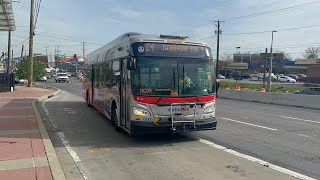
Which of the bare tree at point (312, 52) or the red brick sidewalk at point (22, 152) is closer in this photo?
the red brick sidewalk at point (22, 152)

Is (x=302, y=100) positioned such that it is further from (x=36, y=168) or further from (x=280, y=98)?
(x=36, y=168)

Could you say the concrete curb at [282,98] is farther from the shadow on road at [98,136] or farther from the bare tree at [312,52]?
the bare tree at [312,52]

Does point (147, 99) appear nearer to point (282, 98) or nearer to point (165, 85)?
point (165, 85)

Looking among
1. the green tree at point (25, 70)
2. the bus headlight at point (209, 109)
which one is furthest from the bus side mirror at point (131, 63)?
the green tree at point (25, 70)

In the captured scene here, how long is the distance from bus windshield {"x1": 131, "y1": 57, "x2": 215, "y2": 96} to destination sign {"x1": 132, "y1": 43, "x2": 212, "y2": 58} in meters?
0.14

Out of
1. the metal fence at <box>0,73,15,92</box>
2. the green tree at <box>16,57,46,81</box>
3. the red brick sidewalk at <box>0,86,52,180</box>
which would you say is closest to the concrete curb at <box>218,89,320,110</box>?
the red brick sidewalk at <box>0,86,52,180</box>

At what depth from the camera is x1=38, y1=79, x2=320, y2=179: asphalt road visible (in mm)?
6625

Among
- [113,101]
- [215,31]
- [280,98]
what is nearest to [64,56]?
[215,31]

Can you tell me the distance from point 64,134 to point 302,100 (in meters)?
18.4

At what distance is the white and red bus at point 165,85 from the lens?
890 cm

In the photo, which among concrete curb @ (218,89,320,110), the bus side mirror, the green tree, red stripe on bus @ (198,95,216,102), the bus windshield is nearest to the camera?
the bus side mirror

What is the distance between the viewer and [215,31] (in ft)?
222

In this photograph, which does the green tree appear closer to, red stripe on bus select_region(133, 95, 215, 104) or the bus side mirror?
the bus side mirror

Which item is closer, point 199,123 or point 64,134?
point 199,123
